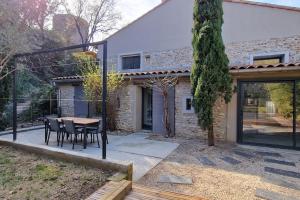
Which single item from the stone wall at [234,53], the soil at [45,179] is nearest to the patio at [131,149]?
the soil at [45,179]

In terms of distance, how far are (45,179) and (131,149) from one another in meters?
3.19

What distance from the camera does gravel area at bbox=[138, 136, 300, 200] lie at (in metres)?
4.03

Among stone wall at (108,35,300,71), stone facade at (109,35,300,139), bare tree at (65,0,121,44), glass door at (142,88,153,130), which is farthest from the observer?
bare tree at (65,0,121,44)

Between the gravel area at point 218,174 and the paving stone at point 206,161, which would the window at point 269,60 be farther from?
the paving stone at point 206,161

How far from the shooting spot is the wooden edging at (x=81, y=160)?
413cm

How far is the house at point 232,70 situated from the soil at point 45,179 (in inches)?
214

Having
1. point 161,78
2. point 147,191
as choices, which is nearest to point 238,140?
point 161,78

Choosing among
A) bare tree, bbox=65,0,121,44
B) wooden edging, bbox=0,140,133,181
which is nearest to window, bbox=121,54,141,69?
wooden edging, bbox=0,140,133,181

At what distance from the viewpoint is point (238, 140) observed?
788 cm

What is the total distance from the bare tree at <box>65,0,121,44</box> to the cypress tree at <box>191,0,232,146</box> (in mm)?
19470

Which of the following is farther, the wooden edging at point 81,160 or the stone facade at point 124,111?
the stone facade at point 124,111

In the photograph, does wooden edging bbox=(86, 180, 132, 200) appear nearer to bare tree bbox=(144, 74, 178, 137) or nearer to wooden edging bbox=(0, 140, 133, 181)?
wooden edging bbox=(0, 140, 133, 181)

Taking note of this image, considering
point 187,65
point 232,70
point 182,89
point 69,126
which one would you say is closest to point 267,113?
point 232,70

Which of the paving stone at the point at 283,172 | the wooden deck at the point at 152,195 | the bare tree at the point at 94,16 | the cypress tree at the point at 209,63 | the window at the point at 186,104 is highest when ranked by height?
the bare tree at the point at 94,16
